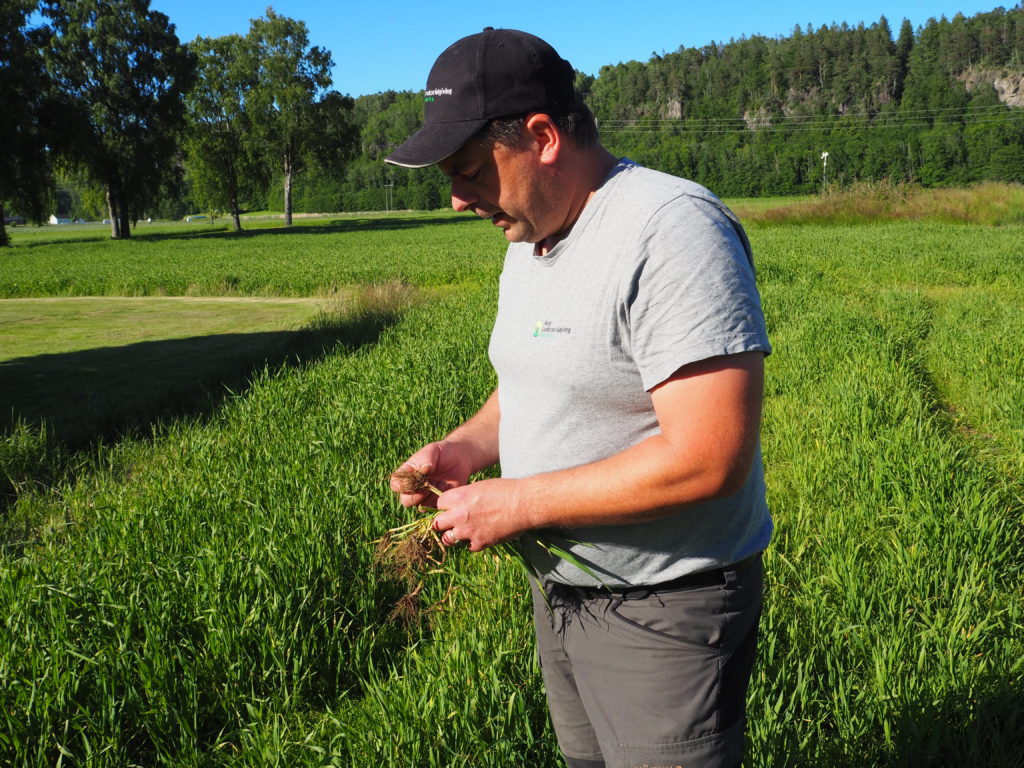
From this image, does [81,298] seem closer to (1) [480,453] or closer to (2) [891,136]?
(1) [480,453]

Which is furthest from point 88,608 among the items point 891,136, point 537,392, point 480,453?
point 891,136

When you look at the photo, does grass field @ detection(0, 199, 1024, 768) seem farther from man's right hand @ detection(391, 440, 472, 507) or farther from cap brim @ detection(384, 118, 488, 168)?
cap brim @ detection(384, 118, 488, 168)

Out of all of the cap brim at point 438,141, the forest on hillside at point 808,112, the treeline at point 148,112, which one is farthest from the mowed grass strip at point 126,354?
the forest on hillside at point 808,112

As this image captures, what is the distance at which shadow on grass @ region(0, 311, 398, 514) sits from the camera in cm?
589

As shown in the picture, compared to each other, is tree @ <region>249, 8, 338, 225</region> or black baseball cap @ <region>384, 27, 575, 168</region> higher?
tree @ <region>249, 8, 338, 225</region>

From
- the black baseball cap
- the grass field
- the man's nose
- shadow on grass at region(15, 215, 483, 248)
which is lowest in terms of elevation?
the grass field

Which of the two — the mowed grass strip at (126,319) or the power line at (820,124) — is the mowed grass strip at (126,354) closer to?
the mowed grass strip at (126,319)

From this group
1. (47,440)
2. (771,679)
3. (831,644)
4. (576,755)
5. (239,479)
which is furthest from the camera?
(47,440)

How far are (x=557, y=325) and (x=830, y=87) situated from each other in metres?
164

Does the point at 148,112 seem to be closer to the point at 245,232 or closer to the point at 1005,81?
the point at 245,232

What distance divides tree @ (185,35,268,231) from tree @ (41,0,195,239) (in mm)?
13407

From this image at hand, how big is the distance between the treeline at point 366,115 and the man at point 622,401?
14.2 m

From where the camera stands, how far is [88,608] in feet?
10.1

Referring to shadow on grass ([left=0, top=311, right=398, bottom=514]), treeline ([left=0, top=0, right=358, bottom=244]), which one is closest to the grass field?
shadow on grass ([left=0, top=311, right=398, bottom=514])
